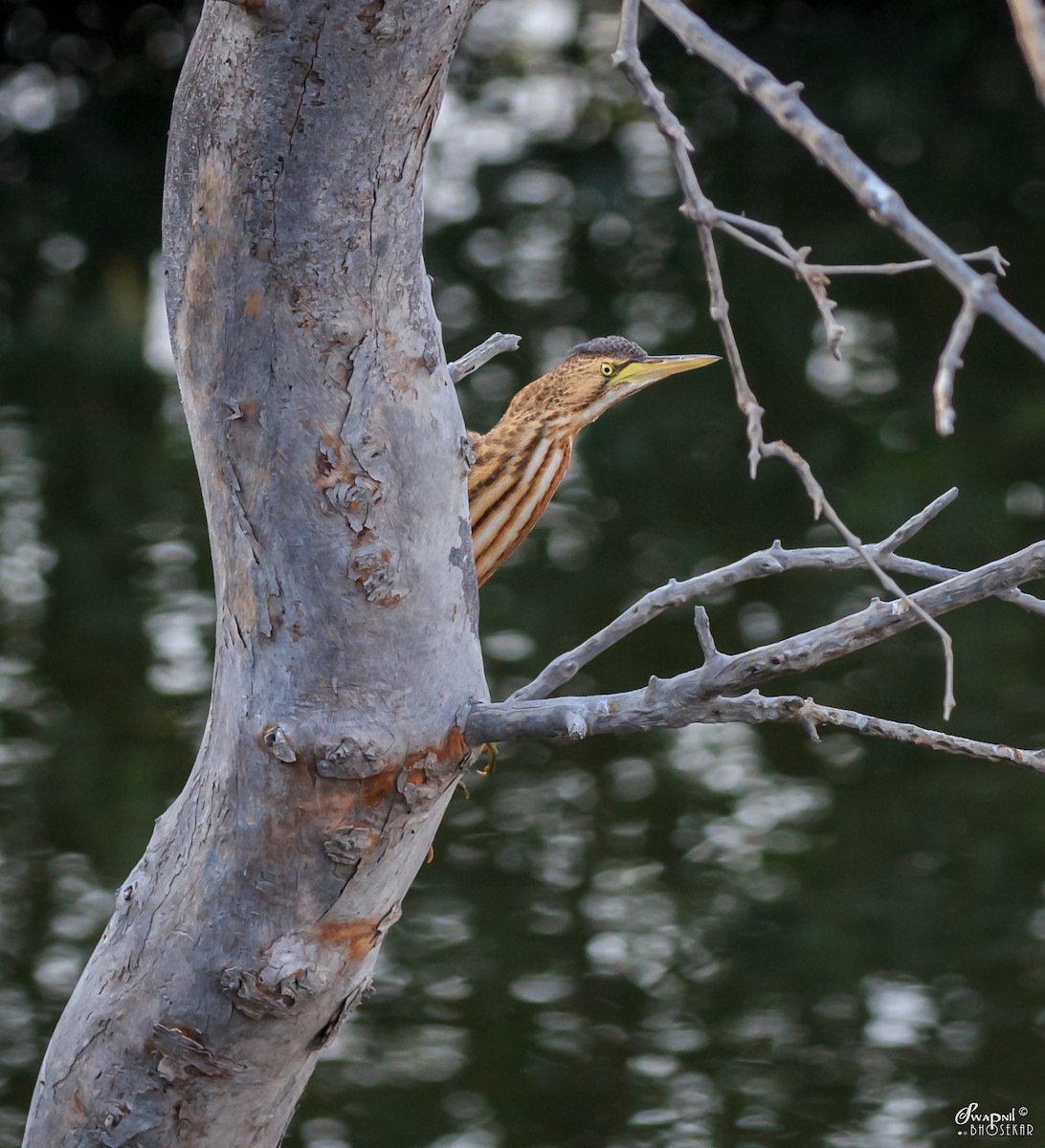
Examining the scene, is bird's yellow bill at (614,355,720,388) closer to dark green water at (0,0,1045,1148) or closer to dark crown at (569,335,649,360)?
dark crown at (569,335,649,360)

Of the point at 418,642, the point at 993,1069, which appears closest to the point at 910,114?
the point at 993,1069

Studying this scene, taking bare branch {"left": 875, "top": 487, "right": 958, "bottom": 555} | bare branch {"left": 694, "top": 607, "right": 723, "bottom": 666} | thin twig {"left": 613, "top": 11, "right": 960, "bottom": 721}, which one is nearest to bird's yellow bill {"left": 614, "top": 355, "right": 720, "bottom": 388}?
bare branch {"left": 875, "top": 487, "right": 958, "bottom": 555}

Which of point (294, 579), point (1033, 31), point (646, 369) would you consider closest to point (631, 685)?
point (646, 369)

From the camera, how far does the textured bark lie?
5.10 ft

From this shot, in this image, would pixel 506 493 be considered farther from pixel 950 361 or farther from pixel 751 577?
pixel 950 361

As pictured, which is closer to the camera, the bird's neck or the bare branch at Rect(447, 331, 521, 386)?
the bare branch at Rect(447, 331, 521, 386)

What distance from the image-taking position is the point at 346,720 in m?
1.69

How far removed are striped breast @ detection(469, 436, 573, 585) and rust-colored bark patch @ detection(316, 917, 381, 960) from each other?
70cm

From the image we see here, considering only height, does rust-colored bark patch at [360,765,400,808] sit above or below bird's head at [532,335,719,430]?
below

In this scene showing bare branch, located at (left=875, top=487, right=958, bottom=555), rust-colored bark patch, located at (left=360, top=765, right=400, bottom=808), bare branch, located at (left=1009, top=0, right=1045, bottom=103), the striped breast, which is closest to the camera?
bare branch, located at (left=1009, top=0, right=1045, bottom=103)

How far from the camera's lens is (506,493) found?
240 centimetres

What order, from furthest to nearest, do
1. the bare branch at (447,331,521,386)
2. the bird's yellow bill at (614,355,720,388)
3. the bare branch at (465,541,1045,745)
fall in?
the bird's yellow bill at (614,355,720,388)
the bare branch at (447,331,521,386)
the bare branch at (465,541,1045,745)

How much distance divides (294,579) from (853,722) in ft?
1.87

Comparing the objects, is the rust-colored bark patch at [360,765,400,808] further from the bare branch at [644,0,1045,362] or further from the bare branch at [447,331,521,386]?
the bare branch at [644,0,1045,362]
